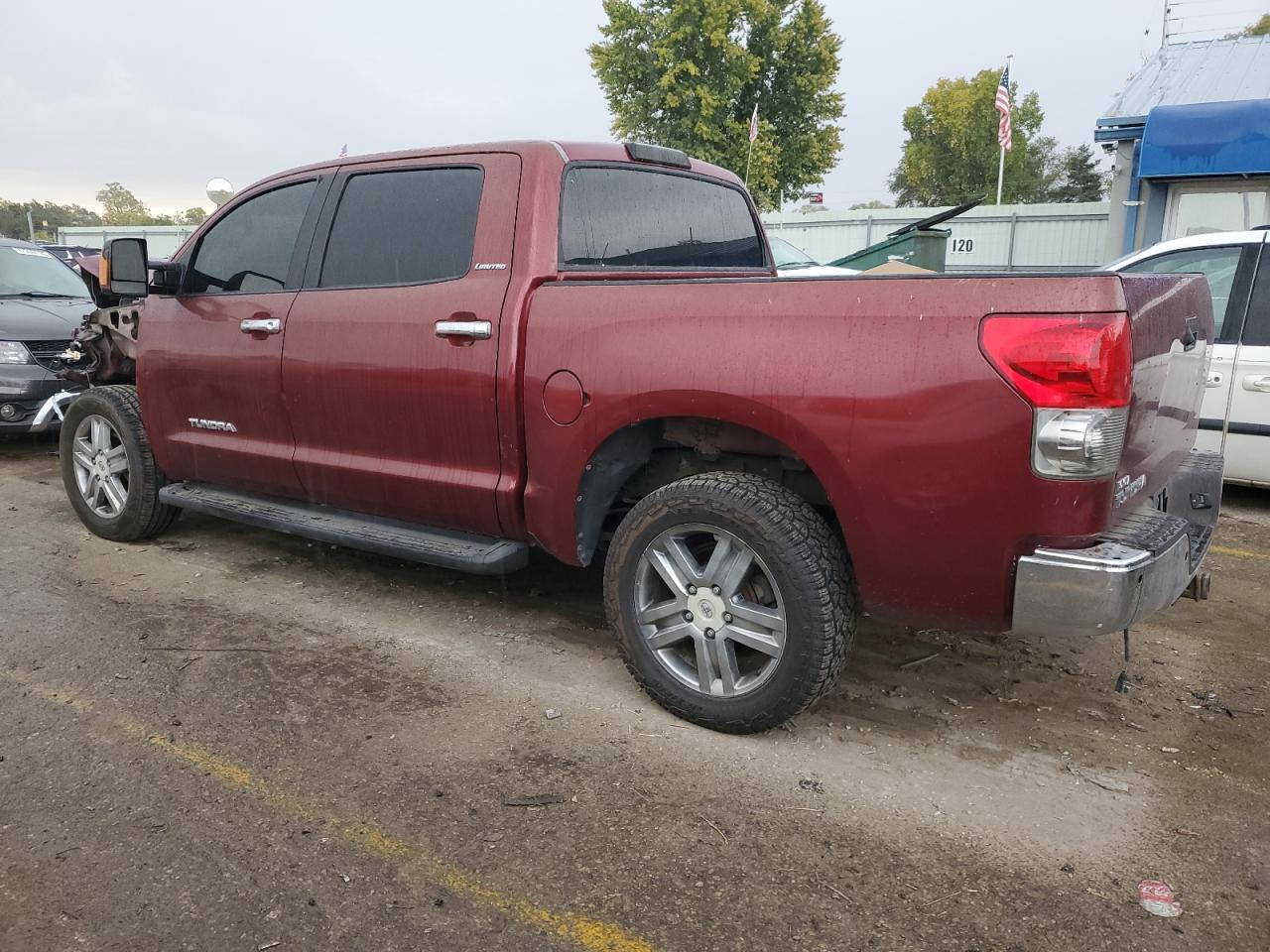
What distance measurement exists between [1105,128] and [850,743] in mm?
16638

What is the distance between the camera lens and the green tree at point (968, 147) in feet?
170

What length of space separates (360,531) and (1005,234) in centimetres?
2058

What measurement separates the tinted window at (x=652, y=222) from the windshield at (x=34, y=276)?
6708mm

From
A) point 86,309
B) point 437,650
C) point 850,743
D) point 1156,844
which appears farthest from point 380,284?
point 86,309

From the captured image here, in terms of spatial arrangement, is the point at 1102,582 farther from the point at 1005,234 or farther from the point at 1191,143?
the point at 1005,234

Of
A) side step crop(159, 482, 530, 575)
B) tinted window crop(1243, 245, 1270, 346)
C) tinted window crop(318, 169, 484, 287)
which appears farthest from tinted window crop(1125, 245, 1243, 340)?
side step crop(159, 482, 530, 575)

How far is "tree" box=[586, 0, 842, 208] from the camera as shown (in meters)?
33.5

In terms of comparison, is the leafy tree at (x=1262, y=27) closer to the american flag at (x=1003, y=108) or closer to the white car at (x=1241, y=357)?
the american flag at (x=1003, y=108)

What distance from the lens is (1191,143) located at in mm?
14164

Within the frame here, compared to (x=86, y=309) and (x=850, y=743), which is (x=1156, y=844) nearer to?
(x=850, y=743)

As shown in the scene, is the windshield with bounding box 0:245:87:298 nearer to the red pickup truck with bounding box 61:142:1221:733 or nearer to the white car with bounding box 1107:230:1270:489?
the red pickup truck with bounding box 61:142:1221:733

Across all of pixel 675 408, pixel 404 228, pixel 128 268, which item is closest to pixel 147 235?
pixel 128 268

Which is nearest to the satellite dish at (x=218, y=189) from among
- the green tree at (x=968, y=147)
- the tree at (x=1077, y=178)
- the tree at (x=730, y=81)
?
the tree at (x=730, y=81)

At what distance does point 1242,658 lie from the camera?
3557 mm
